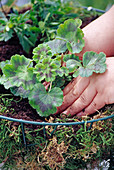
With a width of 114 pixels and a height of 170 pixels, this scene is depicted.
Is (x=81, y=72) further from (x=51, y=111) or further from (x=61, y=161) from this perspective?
(x=61, y=161)

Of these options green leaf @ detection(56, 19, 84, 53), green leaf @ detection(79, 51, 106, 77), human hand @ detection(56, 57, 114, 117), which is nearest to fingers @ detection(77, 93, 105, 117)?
human hand @ detection(56, 57, 114, 117)

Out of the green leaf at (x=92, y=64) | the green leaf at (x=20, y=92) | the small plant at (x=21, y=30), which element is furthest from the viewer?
the small plant at (x=21, y=30)

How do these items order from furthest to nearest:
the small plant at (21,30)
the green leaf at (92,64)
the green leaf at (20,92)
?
1. the small plant at (21,30)
2. the green leaf at (20,92)
3. the green leaf at (92,64)

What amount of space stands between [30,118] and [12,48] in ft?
1.72

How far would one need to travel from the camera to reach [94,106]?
0.95 m

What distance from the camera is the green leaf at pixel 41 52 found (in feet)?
3.11

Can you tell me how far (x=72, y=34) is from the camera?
101 centimetres

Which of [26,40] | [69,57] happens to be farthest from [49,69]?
[26,40]

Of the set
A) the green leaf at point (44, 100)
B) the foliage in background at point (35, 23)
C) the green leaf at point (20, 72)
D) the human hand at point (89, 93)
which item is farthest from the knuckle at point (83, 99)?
the foliage in background at point (35, 23)

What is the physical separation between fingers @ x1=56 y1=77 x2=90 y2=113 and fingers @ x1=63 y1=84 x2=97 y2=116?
0.02 metres

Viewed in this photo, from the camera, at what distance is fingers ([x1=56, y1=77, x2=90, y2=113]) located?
3.14ft

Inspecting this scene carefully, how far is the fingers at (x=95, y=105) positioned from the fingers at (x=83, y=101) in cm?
2

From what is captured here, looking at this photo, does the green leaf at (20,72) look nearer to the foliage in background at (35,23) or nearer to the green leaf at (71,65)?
the green leaf at (71,65)

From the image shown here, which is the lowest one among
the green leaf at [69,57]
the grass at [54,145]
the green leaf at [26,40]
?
the grass at [54,145]
